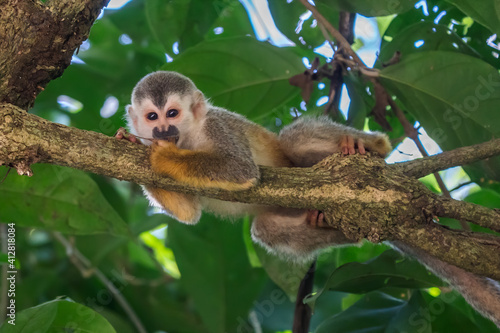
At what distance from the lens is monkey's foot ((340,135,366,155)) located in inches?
103

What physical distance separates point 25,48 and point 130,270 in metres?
2.78

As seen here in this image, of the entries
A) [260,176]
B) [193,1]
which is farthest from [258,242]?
[193,1]

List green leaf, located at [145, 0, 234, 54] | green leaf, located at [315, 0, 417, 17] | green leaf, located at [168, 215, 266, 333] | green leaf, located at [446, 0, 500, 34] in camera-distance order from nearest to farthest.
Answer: green leaf, located at [446, 0, 500, 34], green leaf, located at [315, 0, 417, 17], green leaf, located at [145, 0, 234, 54], green leaf, located at [168, 215, 266, 333]

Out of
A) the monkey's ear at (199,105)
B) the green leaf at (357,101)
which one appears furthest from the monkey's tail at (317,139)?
the monkey's ear at (199,105)

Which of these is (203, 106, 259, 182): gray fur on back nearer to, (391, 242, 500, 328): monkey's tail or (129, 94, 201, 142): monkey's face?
(129, 94, 201, 142): monkey's face

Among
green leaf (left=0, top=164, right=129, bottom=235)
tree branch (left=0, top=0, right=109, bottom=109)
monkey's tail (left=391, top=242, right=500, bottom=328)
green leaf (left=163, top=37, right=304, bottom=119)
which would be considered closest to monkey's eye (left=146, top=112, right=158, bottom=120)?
green leaf (left=163, top=37, right=304, bottom=119)

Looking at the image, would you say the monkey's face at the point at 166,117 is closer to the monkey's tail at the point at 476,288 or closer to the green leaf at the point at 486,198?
the monkey's tail at the point at 476,288

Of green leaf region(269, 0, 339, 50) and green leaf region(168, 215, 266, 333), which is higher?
green leaf region(269, 0, 339, 50)

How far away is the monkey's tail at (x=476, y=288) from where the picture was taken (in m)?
2.38

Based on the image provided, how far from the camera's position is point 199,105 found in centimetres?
311

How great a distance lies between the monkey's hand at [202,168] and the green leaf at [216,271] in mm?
1009

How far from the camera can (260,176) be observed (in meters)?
2.21

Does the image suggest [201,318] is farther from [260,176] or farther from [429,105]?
[429,105]

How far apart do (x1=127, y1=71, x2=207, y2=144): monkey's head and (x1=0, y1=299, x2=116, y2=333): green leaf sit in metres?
1.00
